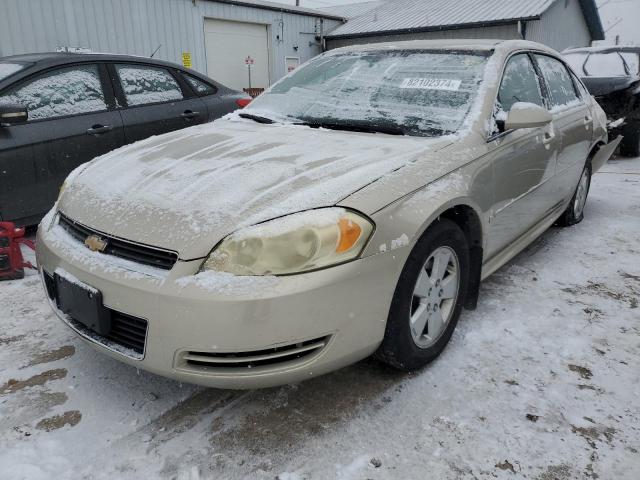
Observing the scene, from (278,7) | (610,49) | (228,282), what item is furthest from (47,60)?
(278,7)

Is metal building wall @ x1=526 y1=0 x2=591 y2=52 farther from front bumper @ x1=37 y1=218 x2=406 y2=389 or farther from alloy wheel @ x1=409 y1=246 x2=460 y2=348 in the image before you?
front bumper @ x1=37 y1=218 x2=406 y2=389

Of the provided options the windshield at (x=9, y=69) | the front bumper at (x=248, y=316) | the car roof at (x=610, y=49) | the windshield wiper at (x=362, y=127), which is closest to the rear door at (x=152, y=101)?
the windshield at (x=9, y=69)

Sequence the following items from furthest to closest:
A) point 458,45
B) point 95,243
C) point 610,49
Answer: point 610,49 → point 458,45 → point 95,243

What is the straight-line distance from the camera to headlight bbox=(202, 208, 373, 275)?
1.64 metres

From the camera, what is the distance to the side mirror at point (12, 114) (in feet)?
10.9

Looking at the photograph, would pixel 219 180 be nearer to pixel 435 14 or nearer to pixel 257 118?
pixel 257 118

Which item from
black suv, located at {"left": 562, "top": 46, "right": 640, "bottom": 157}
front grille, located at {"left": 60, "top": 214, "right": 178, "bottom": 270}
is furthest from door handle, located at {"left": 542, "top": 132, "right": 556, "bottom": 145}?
black suv, located at {"left": 562, "top": 46, "right": 640, "bottom": 157}

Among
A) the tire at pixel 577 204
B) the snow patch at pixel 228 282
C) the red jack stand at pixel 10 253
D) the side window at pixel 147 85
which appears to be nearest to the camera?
the snow patch at pixel 228 282

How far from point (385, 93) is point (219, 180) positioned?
3.82ft

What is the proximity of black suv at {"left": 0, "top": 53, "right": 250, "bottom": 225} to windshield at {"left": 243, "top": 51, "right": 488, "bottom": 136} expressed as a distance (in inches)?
60.5

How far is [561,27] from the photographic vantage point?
1734 centimetres

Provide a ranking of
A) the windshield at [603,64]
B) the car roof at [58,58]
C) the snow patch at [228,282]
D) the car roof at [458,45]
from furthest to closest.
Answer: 1. the windshield at [603,64]
2. the car roof at [58,58]
3. the car roof at [458,45]
4. the snow patch at [228,282]

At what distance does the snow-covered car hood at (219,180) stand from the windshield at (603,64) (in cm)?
686

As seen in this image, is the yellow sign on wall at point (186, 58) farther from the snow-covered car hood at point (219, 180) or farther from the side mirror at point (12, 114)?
the snow-covered car hood at point (219, 180)
